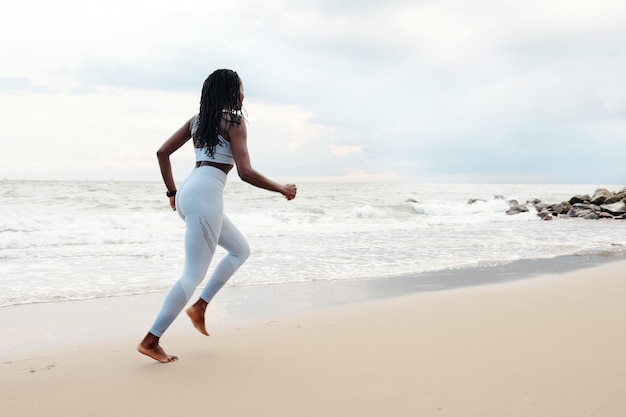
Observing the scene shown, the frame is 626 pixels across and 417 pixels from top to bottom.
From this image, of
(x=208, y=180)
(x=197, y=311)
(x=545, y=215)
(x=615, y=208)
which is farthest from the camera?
(x=545, y=215)

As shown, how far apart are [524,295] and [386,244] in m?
6.66

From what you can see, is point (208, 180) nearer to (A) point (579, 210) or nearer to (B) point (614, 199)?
(A) point (579, 210)

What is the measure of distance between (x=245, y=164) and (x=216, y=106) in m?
0.45

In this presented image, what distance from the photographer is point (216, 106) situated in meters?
3.51

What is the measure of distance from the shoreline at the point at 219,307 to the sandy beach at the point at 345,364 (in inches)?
1.6

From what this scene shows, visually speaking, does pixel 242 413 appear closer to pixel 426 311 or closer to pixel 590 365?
pixel 590 365

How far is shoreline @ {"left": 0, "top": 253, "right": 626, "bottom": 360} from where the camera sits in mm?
4512

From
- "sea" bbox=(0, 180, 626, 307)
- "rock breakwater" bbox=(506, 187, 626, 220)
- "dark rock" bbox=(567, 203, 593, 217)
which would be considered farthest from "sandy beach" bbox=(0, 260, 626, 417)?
"dark rock" bbox=(567, 203, 593, 217)

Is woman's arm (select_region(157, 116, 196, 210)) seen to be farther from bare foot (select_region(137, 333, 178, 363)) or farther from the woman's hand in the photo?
bare foot (select_region(137, 333, 178, 363))

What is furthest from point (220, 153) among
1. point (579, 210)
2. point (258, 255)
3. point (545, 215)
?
point (579, 210)

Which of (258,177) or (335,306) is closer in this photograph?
(258,177)

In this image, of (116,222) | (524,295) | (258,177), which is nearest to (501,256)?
(524,295)

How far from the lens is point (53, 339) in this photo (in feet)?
14.5

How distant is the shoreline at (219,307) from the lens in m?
4.51
